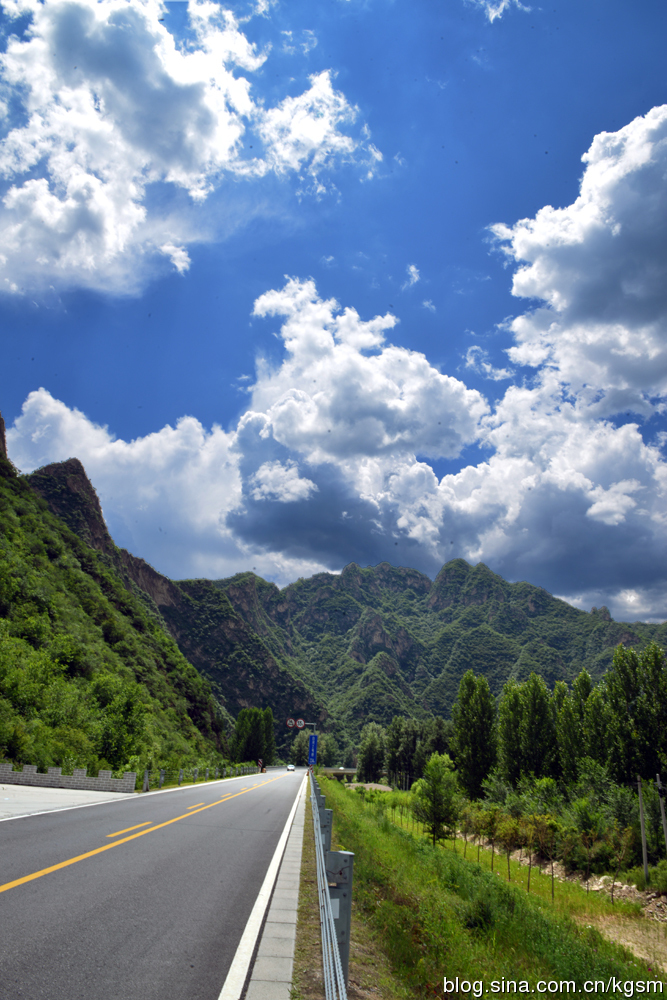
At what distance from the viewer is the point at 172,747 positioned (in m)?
41.5

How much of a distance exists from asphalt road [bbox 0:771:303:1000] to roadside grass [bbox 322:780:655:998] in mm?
1907

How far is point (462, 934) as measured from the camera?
7633 mm

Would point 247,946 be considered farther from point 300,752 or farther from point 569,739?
point 300,752

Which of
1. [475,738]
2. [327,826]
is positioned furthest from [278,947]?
[475,738]

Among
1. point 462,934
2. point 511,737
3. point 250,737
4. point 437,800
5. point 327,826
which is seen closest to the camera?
point 327,826

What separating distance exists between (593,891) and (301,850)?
673 inches

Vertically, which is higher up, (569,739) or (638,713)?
(638,713)

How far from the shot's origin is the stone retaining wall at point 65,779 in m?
16.9

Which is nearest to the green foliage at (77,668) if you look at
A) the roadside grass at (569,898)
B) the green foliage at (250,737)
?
the green foliage at (250,737)

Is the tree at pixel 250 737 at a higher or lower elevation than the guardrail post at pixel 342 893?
lower

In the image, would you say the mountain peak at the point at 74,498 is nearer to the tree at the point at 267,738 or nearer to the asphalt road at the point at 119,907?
the tree at the point at 267,738

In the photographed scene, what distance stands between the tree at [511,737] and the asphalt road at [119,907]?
38369mm

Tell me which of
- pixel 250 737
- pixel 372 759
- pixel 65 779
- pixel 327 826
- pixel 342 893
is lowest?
pixel 372 759

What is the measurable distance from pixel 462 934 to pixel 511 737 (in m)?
39.8
